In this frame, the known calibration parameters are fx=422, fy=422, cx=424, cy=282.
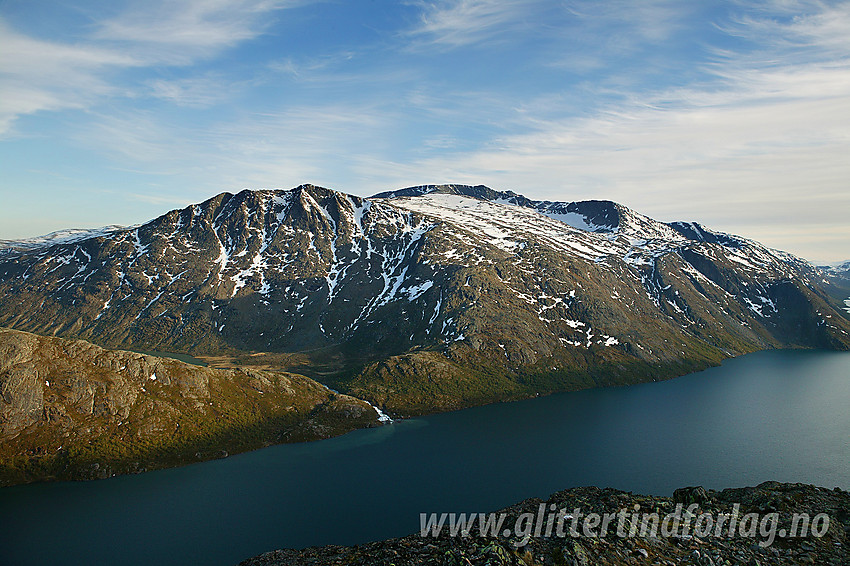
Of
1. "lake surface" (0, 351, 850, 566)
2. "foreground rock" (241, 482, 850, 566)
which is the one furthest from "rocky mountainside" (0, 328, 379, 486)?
"foreground rock" (241, 482, 850, 566)

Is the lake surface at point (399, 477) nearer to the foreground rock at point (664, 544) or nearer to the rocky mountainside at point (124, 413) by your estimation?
the rocky mountainside at point (124, 413)

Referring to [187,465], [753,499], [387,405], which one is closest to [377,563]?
[753,499]

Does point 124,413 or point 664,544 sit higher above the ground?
point 664,544

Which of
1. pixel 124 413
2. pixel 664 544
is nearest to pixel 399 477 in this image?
pixel 664 544

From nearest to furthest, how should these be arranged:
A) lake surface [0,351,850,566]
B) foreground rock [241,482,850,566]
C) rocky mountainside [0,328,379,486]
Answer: foreground rock [241,482,850,566], lake surface [0,351,850,566], rocky mountainside [0,328,379,486]

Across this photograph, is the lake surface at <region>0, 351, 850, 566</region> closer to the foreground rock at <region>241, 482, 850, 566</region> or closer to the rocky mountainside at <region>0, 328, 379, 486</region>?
the rocky mountainside at <region>0, 328, 379, 486</region>

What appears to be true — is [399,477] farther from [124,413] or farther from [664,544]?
[124,413]
